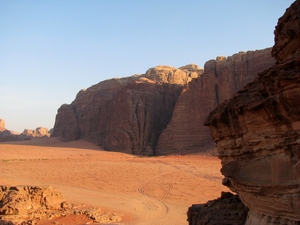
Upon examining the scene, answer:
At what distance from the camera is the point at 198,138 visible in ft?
123

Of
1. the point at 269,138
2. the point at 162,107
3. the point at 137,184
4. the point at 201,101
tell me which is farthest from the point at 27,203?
the point at 162,107

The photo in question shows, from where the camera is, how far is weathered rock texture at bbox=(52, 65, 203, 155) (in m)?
42.0

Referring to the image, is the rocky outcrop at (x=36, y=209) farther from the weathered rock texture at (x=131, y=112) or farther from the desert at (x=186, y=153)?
the weathered rock texture at (x=131, y=112)

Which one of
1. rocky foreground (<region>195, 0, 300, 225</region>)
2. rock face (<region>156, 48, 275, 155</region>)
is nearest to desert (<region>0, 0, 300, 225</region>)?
rocky foreground (<region>195, 0, 300, 225</region>)

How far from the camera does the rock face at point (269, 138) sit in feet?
12.9

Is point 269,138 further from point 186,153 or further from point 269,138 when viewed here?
point 186,153

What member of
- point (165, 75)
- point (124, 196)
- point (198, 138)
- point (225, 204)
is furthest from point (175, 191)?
point (165, 75)

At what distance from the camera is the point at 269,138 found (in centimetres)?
420

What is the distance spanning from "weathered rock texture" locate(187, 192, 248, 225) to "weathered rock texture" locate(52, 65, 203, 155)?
111ft

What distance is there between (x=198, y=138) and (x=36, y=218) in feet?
95.4

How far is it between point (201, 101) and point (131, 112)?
32.1 feet

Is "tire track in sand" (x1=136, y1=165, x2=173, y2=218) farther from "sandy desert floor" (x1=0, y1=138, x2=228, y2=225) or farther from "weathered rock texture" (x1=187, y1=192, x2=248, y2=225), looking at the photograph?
"weathered rock texture" (x1=187, y1=192, x2=248, y2=225)

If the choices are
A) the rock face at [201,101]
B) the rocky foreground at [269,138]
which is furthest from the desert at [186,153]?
the rock face at [201,101]

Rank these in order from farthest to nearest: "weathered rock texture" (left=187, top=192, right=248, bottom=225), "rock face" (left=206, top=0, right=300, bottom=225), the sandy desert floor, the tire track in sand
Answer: the tire track in sand
the sandy desert floor
"weathered rock texture" (left=187, top=192, right=248, bottom=225)
"rock face" (left=206, top=0, right=300, bottom=225)
